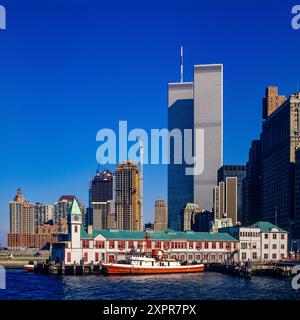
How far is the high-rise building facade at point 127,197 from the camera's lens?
121119 mm

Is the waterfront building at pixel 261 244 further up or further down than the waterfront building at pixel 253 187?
further down

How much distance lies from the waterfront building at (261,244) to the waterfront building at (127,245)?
4.03 feet

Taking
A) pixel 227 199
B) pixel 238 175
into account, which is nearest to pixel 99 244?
pixel 227 199

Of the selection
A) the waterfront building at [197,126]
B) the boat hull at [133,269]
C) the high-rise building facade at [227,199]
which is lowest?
the boat hull at [133,269]

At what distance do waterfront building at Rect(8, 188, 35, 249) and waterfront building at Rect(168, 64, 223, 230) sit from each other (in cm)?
3501

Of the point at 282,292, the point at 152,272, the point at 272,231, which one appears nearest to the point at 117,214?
the point at 272,231

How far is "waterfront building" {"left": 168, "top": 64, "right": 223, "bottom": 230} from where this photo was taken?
113 meters

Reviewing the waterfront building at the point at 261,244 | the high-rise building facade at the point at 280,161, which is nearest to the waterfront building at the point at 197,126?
the high-rise building facade at the point at 280,161

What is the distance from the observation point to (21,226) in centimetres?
14938

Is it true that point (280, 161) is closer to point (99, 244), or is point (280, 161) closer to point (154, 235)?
point (154, 235)

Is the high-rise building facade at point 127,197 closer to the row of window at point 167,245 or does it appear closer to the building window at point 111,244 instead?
the row of window at point 167,245
